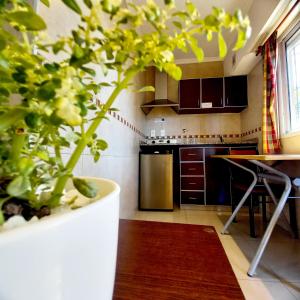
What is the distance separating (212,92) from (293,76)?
122 centimetres

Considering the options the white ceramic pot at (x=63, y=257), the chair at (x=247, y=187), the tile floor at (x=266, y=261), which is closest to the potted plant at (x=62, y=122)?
the white ceramic pot at (x=63, y=257)

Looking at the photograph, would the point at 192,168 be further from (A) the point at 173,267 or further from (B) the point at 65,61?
(B) the point at 65,61

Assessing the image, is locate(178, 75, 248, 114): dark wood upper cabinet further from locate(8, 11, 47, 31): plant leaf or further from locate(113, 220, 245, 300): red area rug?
locate(8, 11, 47, 31): plant leaf

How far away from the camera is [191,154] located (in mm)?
A: 2904

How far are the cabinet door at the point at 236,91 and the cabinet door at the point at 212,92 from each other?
0.09 metres

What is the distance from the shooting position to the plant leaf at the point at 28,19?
0.16 metres

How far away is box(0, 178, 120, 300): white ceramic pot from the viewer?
13 centimetres

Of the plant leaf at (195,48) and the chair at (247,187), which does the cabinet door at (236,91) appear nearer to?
the chair at (247,187)

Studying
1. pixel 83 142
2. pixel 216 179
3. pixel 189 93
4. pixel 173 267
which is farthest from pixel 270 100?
pixel 83 142

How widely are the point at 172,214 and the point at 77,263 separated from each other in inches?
103

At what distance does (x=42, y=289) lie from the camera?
15 cm

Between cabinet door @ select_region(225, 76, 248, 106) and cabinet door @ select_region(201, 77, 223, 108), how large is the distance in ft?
0.31

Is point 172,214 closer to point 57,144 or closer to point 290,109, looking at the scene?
point 290,109

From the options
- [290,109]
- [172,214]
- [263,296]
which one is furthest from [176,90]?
[263,296]
